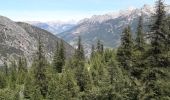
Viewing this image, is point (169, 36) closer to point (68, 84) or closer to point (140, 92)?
point (140, 92)

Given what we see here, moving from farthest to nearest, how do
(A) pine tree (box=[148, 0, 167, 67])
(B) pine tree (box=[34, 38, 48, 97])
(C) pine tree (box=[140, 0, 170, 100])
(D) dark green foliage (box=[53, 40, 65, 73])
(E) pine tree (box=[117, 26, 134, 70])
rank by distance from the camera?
(D) dark green foliage (box=[53, 40, 65, 73]), (B) pine tree (box=[34, 38, 48, 97]), (E) pine tree (box=[117, 26, 134, 70]), (A) pine tree (box=[148, 0, 167, 67]), (C) pine tree (box=[140, 0, 170, 100])

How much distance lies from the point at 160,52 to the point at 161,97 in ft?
13.1

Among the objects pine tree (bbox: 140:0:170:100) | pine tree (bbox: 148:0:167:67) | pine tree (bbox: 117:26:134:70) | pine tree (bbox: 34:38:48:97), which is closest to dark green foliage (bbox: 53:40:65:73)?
pine tree (bbox: 34:38:48:97)

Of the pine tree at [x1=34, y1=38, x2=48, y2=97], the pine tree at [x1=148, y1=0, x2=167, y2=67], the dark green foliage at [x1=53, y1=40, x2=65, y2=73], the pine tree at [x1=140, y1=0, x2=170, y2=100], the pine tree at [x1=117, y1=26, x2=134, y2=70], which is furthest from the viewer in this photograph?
the dark green foliage at [x1=53, y1=40, x2=65, y2=73]

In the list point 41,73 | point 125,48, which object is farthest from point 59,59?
point 125,48

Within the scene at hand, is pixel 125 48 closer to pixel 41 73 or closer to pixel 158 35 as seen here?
pixel 41 73

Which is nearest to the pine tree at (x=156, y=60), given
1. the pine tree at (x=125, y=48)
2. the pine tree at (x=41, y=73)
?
the pine tree at (x=125, y=48)

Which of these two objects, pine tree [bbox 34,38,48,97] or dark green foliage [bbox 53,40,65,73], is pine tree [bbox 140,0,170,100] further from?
dark green foliage [bbox 53,40,65,73]

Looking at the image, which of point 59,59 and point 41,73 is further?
point 59,59

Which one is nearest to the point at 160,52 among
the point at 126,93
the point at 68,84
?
the point at 126,93

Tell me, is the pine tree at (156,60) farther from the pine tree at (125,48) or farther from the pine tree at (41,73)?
the pine tree at (41,73)

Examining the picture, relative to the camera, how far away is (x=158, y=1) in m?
27.1

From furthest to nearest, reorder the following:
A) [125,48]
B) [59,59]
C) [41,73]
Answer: [59,59] < [41,73] < [125,48]

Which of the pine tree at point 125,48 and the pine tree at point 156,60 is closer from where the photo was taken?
the pine tree at point 156,60
